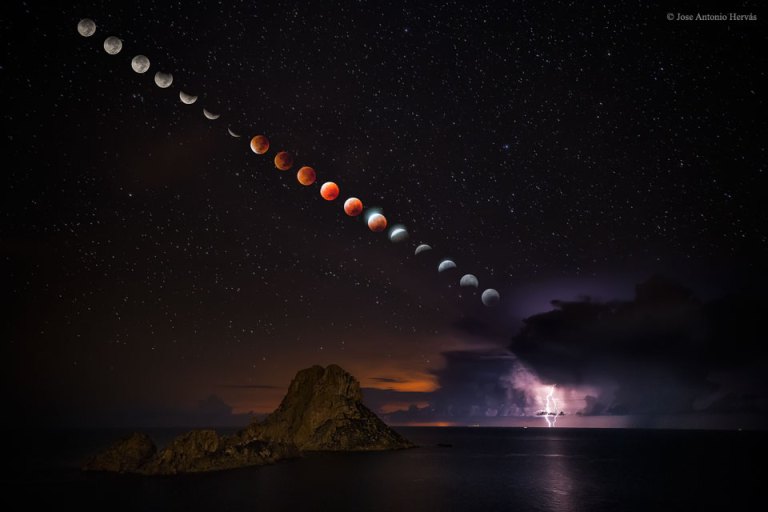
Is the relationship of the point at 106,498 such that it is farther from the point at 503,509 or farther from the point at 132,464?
the point at 503,509

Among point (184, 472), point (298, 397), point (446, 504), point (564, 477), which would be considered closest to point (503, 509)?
point (446, 504)

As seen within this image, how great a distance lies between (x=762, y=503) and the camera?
5803 cm

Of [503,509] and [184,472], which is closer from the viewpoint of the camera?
[503,509]

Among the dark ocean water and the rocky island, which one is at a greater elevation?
the rocky island

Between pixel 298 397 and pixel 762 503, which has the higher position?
pixel 298 397

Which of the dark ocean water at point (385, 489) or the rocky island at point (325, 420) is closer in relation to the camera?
the dark ocean water at point (385, 489)

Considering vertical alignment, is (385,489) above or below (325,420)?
below

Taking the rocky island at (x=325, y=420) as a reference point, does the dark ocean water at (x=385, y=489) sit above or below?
below

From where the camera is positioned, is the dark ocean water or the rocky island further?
the rocky island

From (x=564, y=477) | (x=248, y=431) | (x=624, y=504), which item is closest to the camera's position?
(x=624, y=504)

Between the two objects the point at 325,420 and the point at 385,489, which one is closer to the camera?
the point at 385,489

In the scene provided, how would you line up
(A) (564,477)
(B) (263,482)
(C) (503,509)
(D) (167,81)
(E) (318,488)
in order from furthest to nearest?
(A) (564,477) → (B) (263,482) → (E) (318,488) → (C) (503,509) → (D) (167,81)

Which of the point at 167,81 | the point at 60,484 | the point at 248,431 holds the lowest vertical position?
the point at 60,484

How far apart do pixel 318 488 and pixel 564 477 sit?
43.3m
